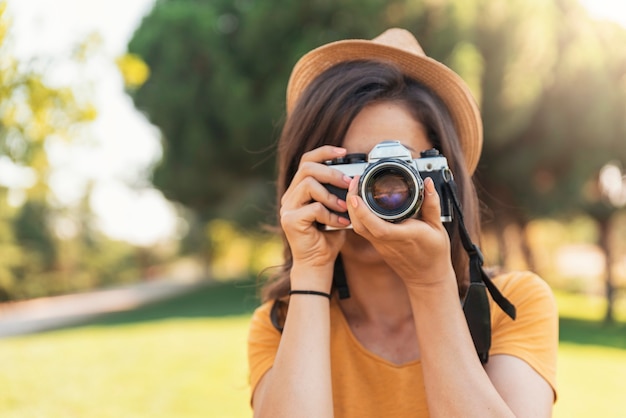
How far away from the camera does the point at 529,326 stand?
163 centimetres

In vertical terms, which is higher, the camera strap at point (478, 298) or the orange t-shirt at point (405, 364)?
the camera strap at point (478, 298)

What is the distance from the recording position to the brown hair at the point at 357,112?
1.79m

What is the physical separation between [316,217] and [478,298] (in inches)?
18.3

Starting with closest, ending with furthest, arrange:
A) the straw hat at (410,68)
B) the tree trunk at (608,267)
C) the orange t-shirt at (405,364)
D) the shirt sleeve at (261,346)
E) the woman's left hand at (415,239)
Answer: the woman's left hand at (415,239)
the orange t-shirt at (405,364)
the shirt sleeve at (261,346)
the straw hat at (410,68)
the tree trunk at (608,267)

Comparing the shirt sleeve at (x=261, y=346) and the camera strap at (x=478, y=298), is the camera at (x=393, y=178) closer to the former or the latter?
the camera strap at (x=478, y=298)

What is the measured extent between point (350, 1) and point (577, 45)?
19.6ft

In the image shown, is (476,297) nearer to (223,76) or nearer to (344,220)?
(344,220)

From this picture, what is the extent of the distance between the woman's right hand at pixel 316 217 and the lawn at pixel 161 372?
3856 mm

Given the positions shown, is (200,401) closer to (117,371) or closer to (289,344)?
(117,371)

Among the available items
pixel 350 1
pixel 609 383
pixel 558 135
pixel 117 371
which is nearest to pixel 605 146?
pixel 558 135

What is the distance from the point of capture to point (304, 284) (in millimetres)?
1647

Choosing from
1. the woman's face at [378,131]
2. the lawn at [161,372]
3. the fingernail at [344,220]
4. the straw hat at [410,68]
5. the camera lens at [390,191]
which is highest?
the straw hat at [410,68]

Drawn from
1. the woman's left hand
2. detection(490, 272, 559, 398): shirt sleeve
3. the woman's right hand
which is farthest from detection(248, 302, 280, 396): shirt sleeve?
detection(490, 272, 559, 398): shirt sleeve

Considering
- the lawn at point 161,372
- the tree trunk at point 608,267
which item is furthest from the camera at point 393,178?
the tree trunk at point 608,267
